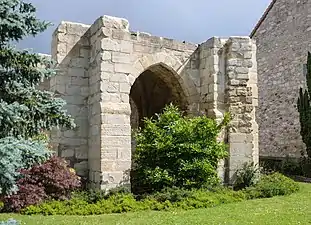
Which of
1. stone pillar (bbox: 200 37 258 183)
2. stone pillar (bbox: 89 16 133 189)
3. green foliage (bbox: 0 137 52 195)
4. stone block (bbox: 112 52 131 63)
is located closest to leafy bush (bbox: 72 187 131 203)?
stone pillar (bbox: 89 16 133 189)

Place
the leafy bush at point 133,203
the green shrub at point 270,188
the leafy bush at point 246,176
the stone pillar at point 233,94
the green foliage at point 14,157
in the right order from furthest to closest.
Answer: the stone pillar at point 233,94 → the leafy bush at point 246,176 → the green shrub at point 270,188 → the leafy bush at point 133,203 → the green foliage at point 14,157

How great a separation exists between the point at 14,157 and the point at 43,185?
5.21 m

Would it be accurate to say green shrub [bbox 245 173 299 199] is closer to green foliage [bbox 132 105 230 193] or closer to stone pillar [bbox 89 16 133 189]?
green foliage [bbox 132 105 230 193]

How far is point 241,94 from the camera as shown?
1057 centimetres

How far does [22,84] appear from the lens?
4.25 m

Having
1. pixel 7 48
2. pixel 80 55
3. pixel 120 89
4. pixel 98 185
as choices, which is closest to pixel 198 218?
pixel 98 185

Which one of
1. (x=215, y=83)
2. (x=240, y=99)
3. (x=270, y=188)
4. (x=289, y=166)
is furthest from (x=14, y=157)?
(x=289, y=166)

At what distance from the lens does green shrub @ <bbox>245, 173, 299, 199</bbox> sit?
9.43 metres

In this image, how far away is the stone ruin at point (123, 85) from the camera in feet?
29.3

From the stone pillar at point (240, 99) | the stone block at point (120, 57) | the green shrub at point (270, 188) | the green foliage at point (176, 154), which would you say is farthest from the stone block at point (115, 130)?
the green shrub at point (270, 188)

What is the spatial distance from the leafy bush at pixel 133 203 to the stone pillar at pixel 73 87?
1.56m

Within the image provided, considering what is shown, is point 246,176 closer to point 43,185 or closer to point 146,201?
point 146,201

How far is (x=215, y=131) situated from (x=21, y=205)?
174 inches

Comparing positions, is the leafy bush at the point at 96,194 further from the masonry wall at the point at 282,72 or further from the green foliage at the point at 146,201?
the masonry wall at the point at 282,72
